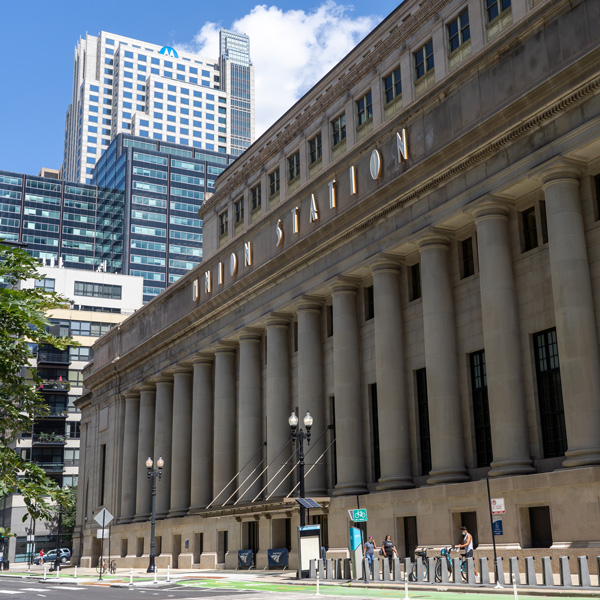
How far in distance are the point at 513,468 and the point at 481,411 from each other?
463 centimetres

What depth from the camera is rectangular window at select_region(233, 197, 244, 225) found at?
5808 cm

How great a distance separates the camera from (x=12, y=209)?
188 meters

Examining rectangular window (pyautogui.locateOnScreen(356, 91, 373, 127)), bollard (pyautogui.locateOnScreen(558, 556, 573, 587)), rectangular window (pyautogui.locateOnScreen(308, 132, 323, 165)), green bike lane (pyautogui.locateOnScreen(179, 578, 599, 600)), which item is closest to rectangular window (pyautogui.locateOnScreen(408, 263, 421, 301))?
rectangular window (pyautogui.locateOnScreen(356, 91, 373, 127))

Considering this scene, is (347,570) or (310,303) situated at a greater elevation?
(310,303)

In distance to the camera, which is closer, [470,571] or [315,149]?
[470,571]

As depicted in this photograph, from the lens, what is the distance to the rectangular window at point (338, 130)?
46.7 metres

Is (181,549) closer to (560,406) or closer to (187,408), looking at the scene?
(187,408)

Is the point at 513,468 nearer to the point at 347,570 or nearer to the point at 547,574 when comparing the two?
the point at 347,570

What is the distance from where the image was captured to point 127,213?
182 m

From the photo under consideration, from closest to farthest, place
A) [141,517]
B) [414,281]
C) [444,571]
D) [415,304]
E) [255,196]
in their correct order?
1. [444,571]
2. [415,304]
3. [414,281]
4. [255,196]
5. [141,517]

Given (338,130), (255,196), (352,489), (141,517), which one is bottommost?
(141,517)

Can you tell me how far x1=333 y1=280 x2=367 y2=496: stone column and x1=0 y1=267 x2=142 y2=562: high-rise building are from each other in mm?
Answer: 73150

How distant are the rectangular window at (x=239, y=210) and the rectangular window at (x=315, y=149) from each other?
9826mm

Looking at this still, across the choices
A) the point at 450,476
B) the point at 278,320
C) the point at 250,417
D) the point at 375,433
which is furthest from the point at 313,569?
the point at 250,417
